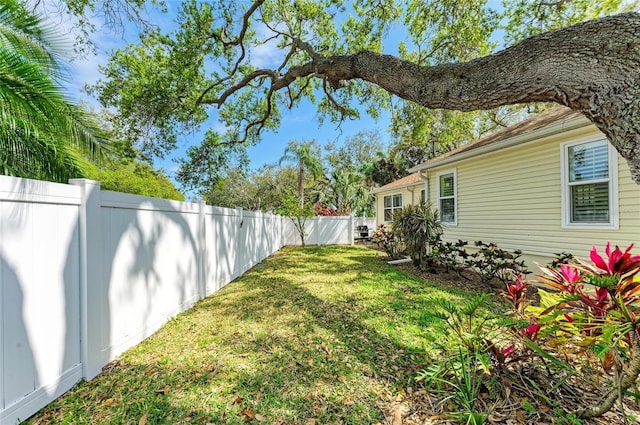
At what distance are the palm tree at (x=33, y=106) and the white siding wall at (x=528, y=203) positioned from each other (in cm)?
831

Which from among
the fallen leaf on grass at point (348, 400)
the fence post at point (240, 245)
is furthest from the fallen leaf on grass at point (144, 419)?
the fence post at point (240, 245)

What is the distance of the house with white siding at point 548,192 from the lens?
454 cm

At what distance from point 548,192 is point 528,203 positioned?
18.5 inches

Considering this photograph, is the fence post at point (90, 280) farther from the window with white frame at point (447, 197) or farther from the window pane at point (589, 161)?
the window with white frame at point (447, 197)

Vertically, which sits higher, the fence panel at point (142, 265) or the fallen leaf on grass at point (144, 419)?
the fence panel at point (142, 265)

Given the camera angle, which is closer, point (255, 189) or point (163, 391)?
point (163, 391)

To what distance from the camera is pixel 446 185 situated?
8438mm

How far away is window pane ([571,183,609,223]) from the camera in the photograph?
471 cm

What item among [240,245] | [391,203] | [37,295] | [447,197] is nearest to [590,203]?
[447,197]

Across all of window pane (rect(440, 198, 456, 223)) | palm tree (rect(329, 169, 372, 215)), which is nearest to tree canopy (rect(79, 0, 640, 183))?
window pane (rect(440, 198, 456, 223))

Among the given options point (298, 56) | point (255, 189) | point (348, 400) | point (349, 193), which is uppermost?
point (298, 56)

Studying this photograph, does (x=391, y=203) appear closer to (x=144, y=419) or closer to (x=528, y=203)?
(x=528, y=203)

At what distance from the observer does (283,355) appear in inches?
110

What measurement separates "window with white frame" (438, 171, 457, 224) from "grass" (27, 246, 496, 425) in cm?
457
